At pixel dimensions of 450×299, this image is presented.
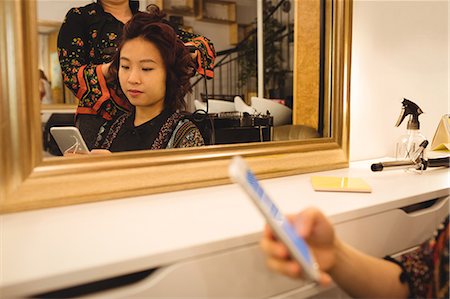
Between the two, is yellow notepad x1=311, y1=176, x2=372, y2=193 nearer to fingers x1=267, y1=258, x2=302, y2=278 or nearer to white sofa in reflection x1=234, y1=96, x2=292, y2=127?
white sofa in reflection x1=234, y1=96, x2=292, y2=127

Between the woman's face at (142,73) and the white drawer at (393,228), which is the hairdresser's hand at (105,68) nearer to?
the woman's face at (142,73)

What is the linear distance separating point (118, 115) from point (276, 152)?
0.37 meters

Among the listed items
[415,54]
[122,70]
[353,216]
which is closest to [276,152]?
[353,216]

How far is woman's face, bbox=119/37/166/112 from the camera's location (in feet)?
2.43

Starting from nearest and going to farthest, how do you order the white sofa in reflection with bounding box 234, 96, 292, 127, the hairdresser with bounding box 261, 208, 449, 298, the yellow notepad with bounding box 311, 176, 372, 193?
the hairdresser with bounding box 261, 208, 449, 298 → the yellow notepad with bounding box 311, 176, 372, 193 → the white sofa in reflection with bounding box 234, 96, 292, 127

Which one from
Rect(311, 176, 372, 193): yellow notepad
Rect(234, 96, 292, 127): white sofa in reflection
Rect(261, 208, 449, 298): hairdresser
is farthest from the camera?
Rect(234, 96, 292, 127): white sofa in reflection

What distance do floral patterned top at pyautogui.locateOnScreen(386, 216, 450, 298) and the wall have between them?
0.55 meters

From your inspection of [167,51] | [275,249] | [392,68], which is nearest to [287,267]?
[275,249]

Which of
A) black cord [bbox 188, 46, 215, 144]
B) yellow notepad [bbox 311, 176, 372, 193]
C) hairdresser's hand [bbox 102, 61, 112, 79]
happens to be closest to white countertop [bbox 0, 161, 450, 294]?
yellow notepad [bbox 311, 176, 372, 193]

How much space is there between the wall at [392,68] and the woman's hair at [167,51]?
54 centimetres

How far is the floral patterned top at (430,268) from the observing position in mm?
561

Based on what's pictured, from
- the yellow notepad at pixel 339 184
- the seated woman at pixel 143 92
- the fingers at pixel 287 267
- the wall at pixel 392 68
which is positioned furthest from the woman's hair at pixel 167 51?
the wall at pixel 392 68

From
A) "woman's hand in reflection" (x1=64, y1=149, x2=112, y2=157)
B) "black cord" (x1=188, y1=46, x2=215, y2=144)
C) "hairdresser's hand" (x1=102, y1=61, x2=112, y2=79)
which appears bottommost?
"woman's hand in reflection" (x1=64, y1=149, x2=112, y2=157)

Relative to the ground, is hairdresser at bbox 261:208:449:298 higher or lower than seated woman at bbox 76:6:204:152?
lower
